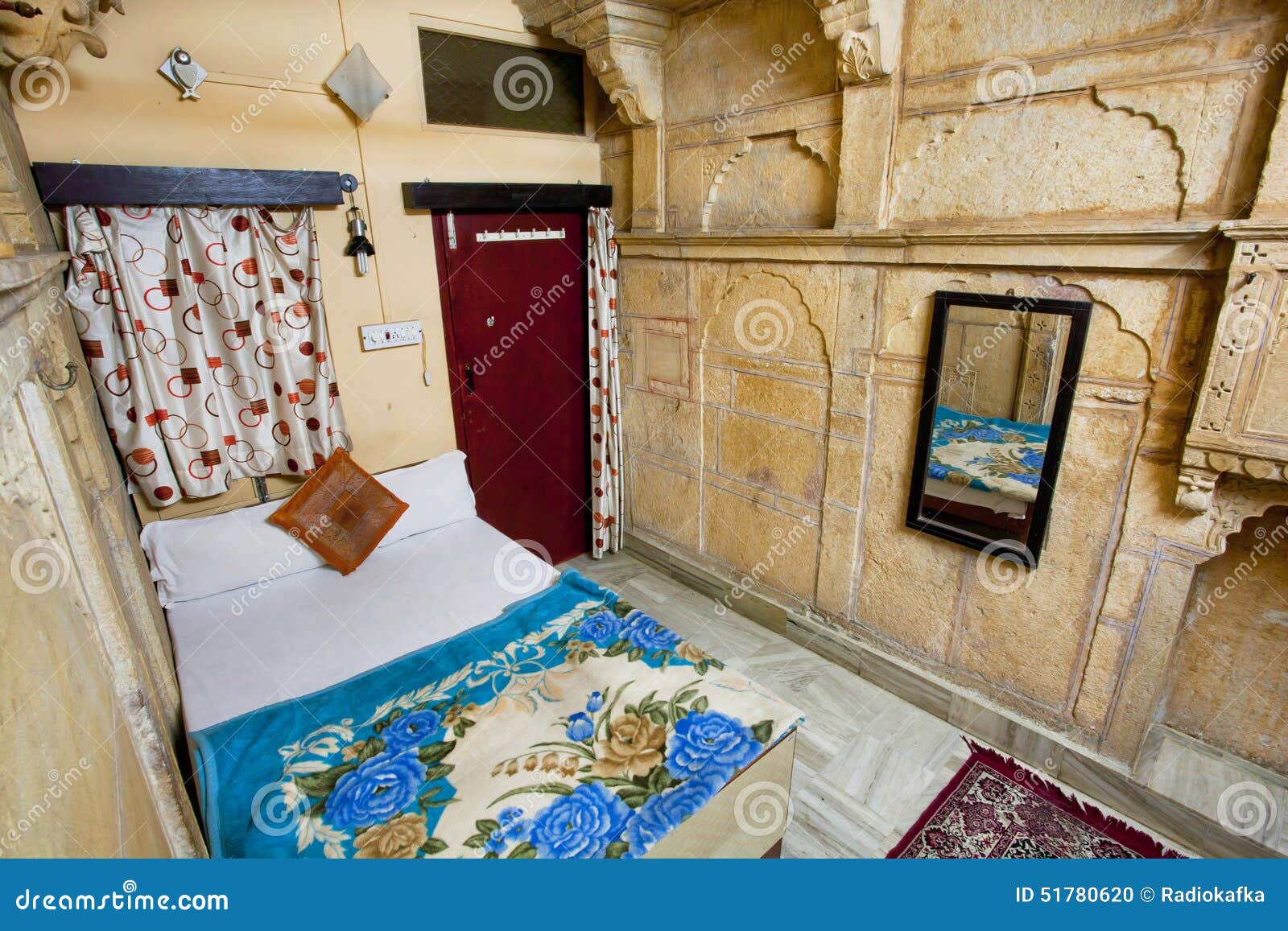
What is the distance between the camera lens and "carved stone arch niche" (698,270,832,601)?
2.97 m

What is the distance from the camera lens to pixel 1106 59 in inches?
77.0

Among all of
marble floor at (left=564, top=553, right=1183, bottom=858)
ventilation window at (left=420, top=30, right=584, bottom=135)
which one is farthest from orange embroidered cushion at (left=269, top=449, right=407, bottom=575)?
ventilation window at (left=420, top=30, right=584, bottom=135)

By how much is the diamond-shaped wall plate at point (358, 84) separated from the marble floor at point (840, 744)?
2750 millimetres

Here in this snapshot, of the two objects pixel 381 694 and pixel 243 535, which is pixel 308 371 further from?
pixel 381 694

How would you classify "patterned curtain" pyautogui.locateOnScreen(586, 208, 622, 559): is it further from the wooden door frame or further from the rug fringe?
the rug fringe

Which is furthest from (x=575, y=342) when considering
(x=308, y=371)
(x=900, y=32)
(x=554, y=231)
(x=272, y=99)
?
(x=900, y=32)

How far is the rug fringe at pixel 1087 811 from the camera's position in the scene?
2.12 meters

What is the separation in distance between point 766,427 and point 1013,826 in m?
1.86

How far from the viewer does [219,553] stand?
2.61 meters

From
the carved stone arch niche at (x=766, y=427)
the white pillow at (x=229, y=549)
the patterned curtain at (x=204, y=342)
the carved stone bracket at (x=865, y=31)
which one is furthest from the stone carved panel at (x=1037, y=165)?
the white pillow at (x=229, y=549)

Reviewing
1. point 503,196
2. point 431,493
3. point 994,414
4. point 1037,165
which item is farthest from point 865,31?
point 431,493

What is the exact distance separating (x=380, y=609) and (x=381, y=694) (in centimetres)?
52

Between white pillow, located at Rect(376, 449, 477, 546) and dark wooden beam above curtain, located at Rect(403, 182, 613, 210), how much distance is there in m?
1.22

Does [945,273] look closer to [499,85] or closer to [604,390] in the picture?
[604,390]
